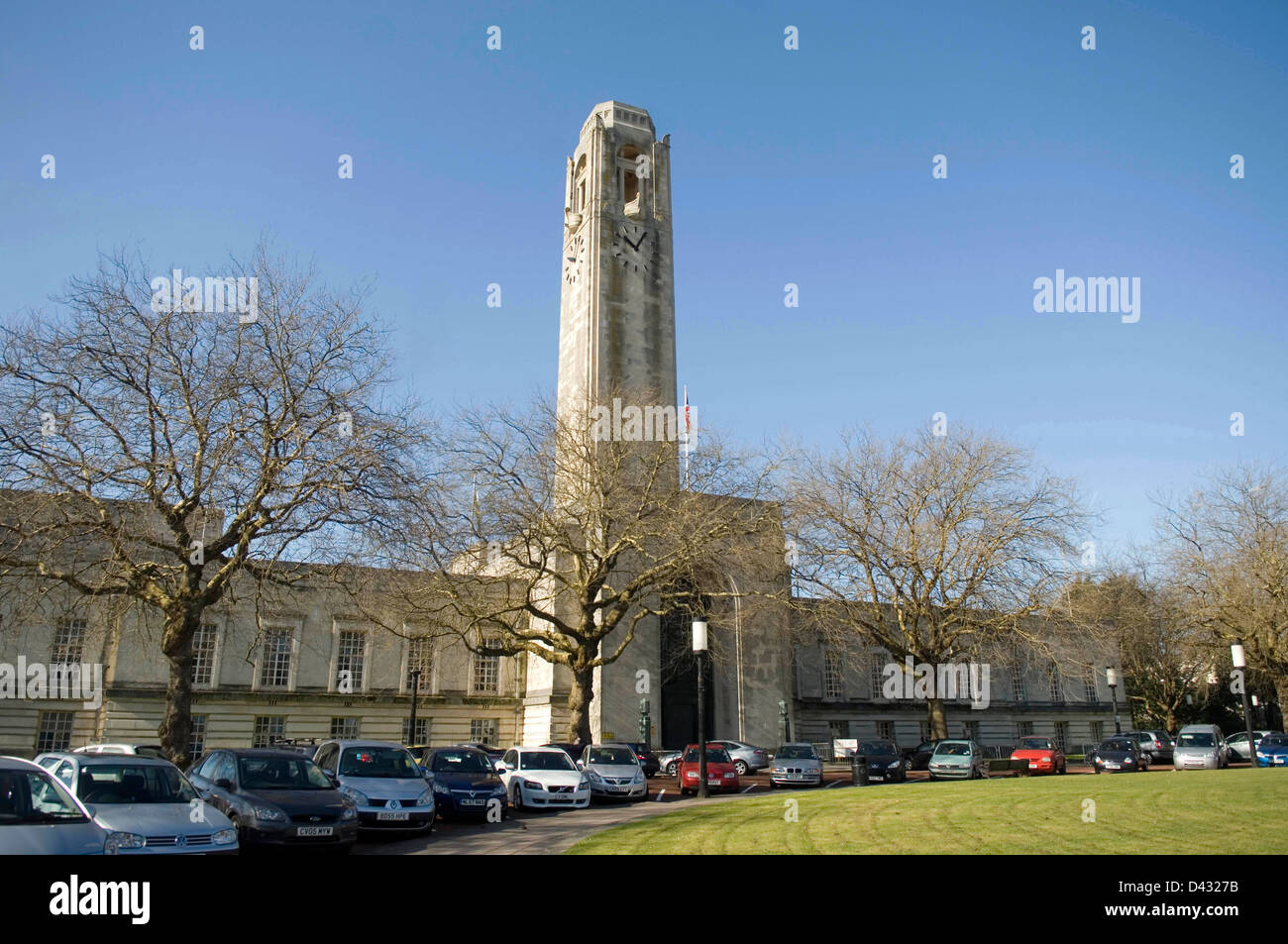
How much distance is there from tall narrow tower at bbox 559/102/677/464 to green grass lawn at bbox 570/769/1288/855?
92.1ft

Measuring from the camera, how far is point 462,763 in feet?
69.1

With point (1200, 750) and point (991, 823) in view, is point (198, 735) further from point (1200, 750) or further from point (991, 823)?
point (1200, 750)

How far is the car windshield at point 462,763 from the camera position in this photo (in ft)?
68.1

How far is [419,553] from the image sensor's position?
2650 cm

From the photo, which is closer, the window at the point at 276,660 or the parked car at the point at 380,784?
the parked car at the point at 380,784

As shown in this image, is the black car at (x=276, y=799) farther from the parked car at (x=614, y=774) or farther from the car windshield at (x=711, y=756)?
the car windshield at (x=711, y=756)

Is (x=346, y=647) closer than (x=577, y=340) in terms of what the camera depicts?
Yes

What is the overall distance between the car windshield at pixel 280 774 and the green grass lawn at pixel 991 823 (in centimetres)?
469

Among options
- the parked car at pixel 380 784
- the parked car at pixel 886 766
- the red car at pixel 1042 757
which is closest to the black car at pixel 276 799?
the parked car at pixel 380 784

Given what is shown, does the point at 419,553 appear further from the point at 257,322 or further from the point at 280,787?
the point at 280,787

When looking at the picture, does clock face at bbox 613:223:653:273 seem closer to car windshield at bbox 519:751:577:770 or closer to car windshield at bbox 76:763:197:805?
car windshield at bbox 519:751:577:770
